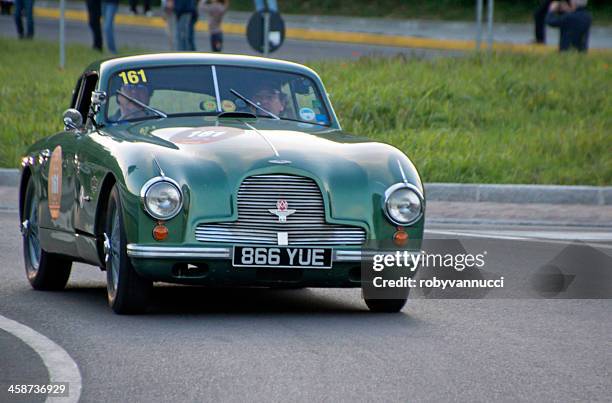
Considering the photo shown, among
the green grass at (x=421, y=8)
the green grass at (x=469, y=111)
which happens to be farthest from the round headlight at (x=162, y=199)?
the green grass at (x=421, y=8)

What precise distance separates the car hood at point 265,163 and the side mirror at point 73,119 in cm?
87

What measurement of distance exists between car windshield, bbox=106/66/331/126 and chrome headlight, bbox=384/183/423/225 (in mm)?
1490

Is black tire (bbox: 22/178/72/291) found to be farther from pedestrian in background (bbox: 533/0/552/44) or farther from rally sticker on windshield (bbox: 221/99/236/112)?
pedestrian in background (bbox: 533/0/552/44)

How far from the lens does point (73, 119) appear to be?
9773mm

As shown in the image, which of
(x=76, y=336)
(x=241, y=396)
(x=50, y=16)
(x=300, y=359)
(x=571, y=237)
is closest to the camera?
(x=241, y=396)

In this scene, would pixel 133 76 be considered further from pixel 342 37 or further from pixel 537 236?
pixel 342 37

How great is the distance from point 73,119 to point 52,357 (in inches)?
114

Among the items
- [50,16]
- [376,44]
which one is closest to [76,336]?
[376,44]

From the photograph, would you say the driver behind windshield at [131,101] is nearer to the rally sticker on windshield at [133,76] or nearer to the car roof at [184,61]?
the rally sticker on windshield at [133,76]

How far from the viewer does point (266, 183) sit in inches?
325

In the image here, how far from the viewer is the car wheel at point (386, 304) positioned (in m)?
8.77

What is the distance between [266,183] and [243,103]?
5.16ft

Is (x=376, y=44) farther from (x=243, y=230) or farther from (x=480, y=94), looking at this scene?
(x=243, y=230)

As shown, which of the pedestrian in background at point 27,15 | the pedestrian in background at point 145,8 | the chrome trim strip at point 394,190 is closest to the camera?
the chrome trim strip at point 394,190
